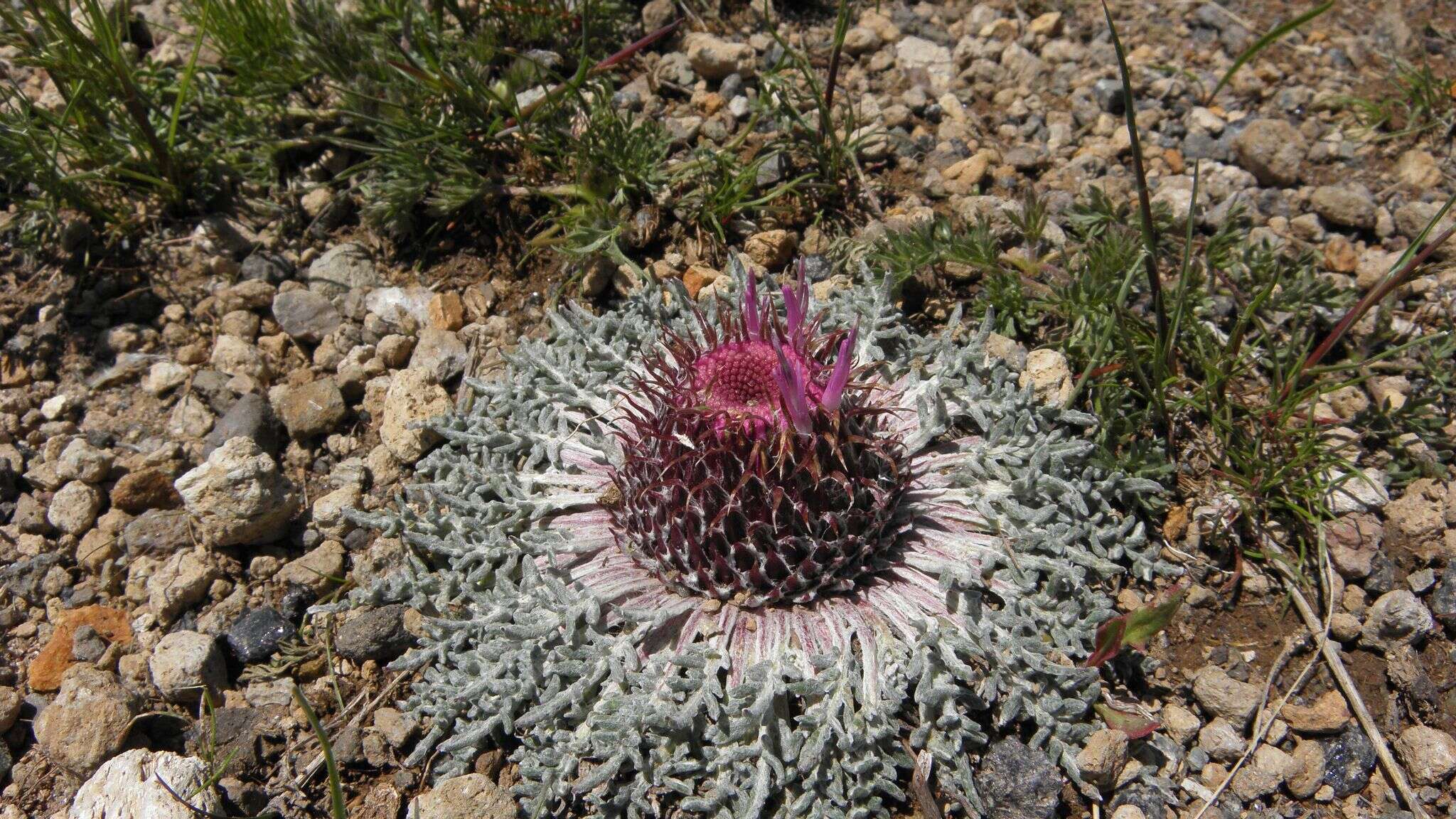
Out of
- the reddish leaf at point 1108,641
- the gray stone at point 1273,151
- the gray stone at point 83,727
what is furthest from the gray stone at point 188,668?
the gray stone at point 1273,151

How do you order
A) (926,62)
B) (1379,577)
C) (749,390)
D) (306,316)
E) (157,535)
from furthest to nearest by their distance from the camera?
(926,62) < (306,316) < (157,535) < (1379,577) < (749,390)

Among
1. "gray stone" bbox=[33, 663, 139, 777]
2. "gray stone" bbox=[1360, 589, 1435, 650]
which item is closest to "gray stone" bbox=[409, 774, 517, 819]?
"gray stone" bbox=[33, 663, 139, 777]

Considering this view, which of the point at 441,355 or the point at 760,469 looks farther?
the point at 441,355

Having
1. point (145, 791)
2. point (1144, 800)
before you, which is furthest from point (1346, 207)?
point (145, 791)

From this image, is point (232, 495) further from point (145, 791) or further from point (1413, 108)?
point (1413, 108)

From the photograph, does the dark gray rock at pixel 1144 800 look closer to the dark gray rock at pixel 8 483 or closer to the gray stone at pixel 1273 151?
the gray stone at pixel 1273 151

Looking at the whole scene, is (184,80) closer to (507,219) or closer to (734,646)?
(507,219)

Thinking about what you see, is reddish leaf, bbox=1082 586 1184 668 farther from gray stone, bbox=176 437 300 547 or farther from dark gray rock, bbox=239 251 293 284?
dark gray rock, bbox=239 251 293 284
